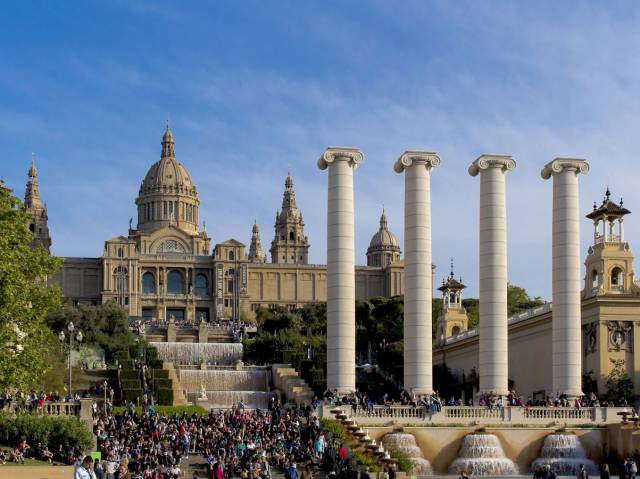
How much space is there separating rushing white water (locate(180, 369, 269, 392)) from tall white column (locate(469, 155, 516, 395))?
142ft

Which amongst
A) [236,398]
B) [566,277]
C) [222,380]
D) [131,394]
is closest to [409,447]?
[566,277]

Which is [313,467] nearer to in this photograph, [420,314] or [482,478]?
[482,478]

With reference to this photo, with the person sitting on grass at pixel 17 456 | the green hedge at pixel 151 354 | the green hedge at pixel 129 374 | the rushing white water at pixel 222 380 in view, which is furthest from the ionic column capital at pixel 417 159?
the green hedge at pixel 151 354

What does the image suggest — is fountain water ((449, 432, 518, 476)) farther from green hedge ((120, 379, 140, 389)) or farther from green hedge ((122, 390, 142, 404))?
green hedge ((120, 379, 140, 389))

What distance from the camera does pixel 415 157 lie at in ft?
219

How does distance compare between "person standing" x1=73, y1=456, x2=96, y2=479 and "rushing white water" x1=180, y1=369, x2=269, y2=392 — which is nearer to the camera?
"person standing" x1=73, y1=456, x2=96, y2=479

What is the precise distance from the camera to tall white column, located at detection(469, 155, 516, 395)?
66562mm

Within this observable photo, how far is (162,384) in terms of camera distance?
316 ft

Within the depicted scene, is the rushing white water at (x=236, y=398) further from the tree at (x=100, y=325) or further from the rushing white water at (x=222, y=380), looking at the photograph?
the tree at (x=100, y=325)

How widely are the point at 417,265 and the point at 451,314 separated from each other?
5323 cm

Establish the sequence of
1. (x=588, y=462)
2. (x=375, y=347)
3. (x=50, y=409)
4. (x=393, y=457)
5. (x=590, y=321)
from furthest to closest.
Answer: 1. (x=375, y=347)
2. (x=590, y=321)
3. (x=50, y=409)
4. (x=588, y=462)
5. (x=393, y=457)

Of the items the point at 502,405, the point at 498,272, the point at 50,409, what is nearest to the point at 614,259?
the point at 498,272

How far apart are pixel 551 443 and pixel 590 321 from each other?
22.8 m

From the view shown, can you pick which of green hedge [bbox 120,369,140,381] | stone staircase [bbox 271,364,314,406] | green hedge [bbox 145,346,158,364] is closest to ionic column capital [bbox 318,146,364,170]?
stone staircase [bbox 271,364,314,406]
